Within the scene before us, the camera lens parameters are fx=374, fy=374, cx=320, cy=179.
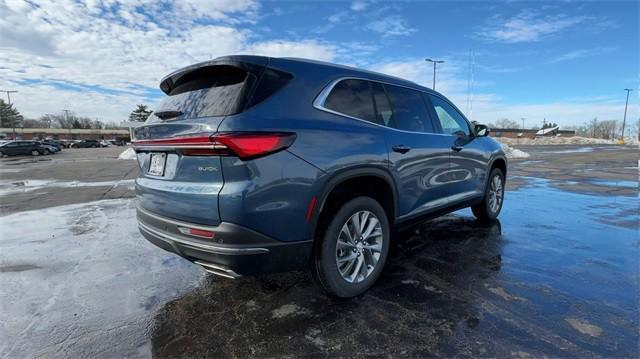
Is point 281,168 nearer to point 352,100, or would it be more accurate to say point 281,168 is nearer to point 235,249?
point 235,249

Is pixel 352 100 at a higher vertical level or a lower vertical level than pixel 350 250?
higher

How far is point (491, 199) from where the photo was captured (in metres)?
5.78

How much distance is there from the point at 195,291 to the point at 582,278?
369 cm

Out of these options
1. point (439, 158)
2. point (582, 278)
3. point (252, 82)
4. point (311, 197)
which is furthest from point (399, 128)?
point (582, 278)

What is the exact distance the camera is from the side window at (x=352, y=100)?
10.0 ft

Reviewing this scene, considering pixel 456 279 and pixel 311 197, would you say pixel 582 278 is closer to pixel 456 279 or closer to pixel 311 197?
pixel 456 279

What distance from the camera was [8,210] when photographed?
745 centimetres

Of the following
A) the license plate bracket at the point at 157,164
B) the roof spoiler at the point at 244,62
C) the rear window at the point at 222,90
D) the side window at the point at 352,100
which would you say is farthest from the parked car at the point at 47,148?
the side window at the point at 352,100

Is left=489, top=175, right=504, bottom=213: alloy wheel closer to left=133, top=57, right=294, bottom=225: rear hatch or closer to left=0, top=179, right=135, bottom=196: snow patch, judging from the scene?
left=133, top=57, right=294, bottom=225: rear hatch

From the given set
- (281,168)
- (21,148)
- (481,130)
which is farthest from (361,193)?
(21,148)

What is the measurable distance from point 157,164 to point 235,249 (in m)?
1.09

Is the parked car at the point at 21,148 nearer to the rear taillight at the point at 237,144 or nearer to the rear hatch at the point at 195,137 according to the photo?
the rear hatch at the point at 195,137

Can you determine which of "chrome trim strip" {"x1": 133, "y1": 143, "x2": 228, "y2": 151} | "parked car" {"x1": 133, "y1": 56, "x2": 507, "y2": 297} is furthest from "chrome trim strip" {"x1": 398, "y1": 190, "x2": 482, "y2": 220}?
"chrome trim strip" {"x1": 133, "y1": 143, "x2": 228, "y2": 151}

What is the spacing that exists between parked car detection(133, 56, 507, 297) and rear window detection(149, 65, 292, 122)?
10mm
